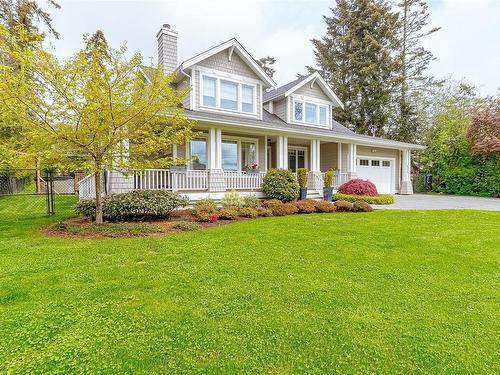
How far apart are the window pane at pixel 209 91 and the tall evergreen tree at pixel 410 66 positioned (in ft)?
69.4

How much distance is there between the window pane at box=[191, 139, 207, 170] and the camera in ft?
42.3

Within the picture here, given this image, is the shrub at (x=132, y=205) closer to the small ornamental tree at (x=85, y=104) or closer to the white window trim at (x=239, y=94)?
the small ornamental tree at (x=85, y=104)

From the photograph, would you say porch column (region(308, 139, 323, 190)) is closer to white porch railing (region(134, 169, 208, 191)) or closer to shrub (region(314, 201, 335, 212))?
shrub (region(314, 201, 335, 212))

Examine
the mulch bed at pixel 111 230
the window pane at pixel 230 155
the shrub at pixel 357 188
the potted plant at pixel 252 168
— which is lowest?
the mulch bed at pixel 111 230

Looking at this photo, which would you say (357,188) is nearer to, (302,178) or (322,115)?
(302,178)

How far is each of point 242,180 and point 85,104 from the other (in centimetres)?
715

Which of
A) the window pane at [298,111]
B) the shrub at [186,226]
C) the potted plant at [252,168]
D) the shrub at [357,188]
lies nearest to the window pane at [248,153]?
the potted plant at [252,168]

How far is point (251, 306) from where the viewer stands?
326cm

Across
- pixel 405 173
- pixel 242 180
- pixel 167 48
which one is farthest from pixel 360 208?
pixel 167 48

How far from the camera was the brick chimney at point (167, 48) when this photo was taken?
1294 centimetres

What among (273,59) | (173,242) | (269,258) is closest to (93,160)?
(173,242)

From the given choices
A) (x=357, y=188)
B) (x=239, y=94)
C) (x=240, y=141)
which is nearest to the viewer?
(x=239, y=94)

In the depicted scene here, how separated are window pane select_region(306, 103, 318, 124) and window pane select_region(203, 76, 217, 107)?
5912 millimetres

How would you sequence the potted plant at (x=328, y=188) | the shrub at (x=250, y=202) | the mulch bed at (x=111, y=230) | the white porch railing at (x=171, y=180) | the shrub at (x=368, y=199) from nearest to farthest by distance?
the mulch bed at (x=111, y=230) → the white porch railing at (x=171, y=180) → the shrub at (x=250, y=202) → the shrub at (x=368, y=199) → the potted plant at (x=328, y=188)
